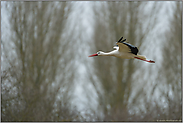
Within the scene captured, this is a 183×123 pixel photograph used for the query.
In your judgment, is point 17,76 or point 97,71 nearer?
point 17,76

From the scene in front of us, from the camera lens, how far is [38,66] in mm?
10664

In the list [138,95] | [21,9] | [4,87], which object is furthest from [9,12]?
[138,95]

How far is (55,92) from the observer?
1076 centimetres

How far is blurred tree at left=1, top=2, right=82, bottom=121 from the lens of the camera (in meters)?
10.0

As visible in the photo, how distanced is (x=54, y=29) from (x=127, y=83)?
303cm

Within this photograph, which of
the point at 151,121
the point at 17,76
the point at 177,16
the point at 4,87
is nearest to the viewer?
the point at 4,87

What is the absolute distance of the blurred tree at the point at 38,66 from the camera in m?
10.0

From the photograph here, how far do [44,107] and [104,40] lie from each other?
3.17m

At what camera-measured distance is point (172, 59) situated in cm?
1166

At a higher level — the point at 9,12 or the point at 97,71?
the point at 9,12

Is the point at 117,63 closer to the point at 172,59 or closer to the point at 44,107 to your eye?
the point at 172,59

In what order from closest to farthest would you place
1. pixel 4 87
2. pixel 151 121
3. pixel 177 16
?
1. pixel 4 87
2. pixel 151 121
3. pixel 177 16

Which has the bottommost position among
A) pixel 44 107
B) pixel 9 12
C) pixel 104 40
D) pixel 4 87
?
pixel 44 107

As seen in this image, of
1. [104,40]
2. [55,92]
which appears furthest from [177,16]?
[55,92]
